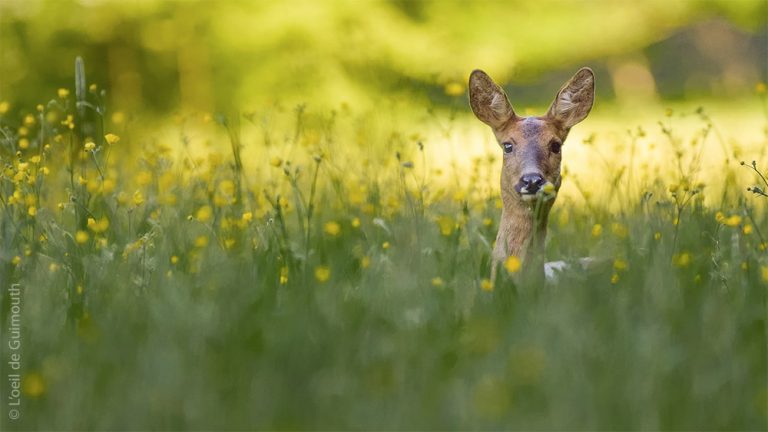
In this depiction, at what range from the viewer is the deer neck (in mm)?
4098

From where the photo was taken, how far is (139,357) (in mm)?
3061

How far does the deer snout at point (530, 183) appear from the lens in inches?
156

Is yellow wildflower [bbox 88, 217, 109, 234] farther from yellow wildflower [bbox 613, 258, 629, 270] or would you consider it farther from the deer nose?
yellow wildflower [bbox 613, 258, 629, 270]

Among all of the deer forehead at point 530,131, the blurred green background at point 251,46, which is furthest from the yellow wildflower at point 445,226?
the blurred green background at point 251,46

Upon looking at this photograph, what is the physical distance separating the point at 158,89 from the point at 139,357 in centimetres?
966

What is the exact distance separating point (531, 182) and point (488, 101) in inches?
20.0

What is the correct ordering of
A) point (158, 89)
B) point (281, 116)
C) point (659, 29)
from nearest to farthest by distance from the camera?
1. point (281, 116)
2. point (158, 89)
3. point (659, 29)

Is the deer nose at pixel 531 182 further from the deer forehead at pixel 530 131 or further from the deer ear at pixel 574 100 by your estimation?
the deer ear at pixel 574 100

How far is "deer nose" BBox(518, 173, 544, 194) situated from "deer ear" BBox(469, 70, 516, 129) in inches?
15.7

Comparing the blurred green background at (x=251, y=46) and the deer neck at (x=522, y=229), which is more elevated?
the blurred green background at (x=251, y=46)

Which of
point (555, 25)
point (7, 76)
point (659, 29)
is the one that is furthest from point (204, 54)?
point (659, 29)

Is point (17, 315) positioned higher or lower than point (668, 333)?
higher

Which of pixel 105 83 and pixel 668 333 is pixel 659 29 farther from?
pixel 668 333

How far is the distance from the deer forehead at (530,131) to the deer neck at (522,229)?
219 millimetres
